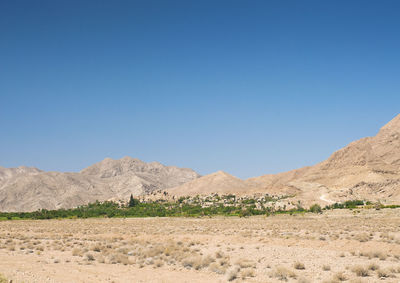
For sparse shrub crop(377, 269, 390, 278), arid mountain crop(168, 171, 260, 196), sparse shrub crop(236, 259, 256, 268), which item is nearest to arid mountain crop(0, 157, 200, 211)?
arid mountain crop(168, 171, 260, 196)

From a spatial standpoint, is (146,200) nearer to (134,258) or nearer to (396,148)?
(396,148)

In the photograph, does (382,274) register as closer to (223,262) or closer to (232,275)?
(232,275)

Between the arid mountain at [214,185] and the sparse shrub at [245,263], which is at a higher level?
the arid mountain at [214,185]

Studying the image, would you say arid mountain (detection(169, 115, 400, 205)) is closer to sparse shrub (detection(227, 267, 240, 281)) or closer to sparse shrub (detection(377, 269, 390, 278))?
sparse shrub (detection(377, 269, 390, 278))

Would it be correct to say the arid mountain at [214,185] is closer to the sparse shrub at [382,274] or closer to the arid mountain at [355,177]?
the arid mountain at [355,177]

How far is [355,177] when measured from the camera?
105000mm

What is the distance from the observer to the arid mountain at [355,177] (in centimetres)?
9375

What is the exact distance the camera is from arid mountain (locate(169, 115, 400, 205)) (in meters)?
93.8

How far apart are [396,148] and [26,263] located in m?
121

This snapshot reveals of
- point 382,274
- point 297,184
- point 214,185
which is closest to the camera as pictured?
point 382,274

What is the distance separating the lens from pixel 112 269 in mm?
18844

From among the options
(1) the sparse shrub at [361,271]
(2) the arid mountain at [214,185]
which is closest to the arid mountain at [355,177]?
(2) the arid mountain at [214,185]

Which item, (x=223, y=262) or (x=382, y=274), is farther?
(x=223, y=262)

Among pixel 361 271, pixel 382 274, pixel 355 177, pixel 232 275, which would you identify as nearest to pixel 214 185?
pixel 355 177
